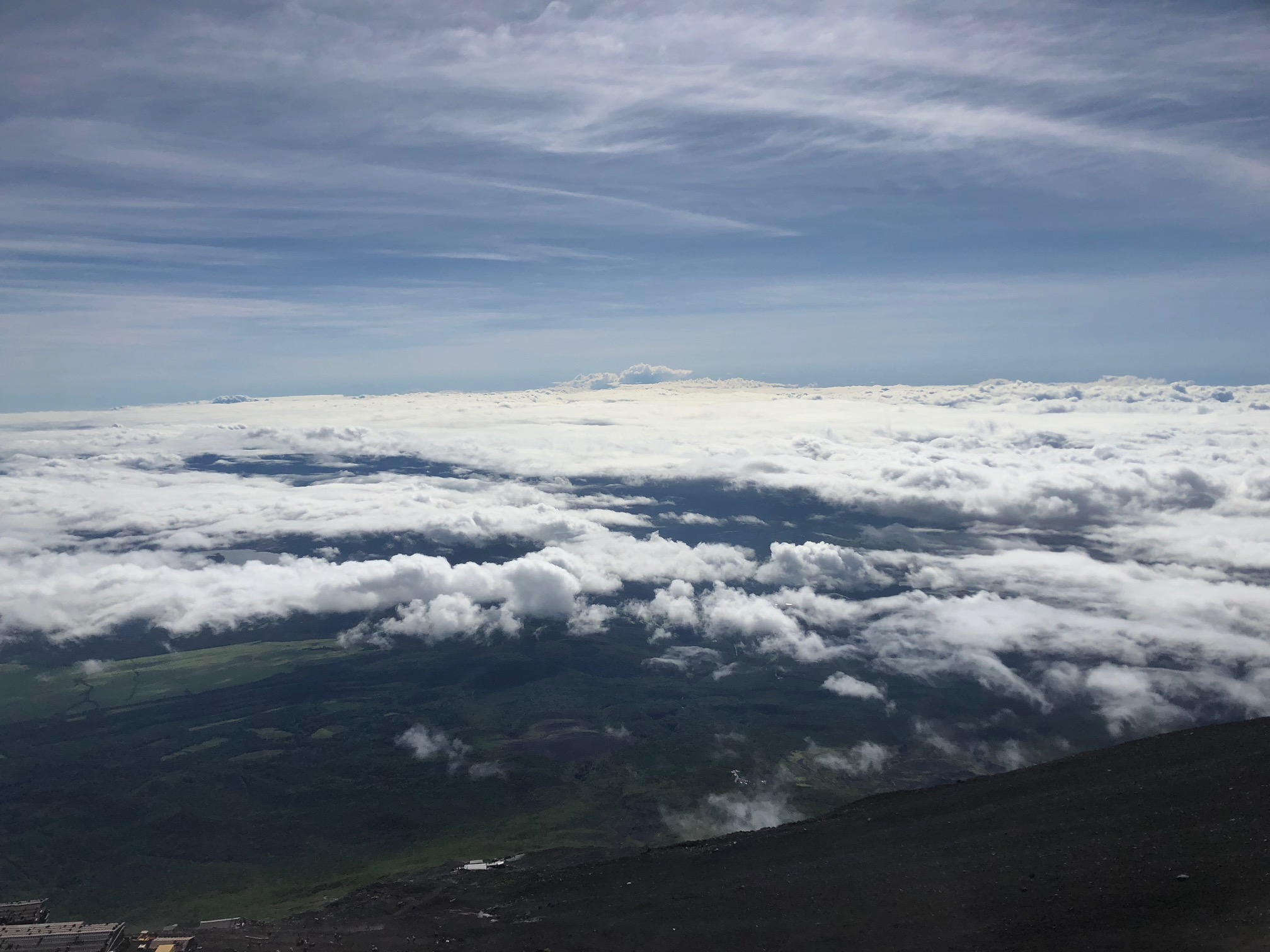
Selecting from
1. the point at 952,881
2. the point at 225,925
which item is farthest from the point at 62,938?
the point at 952,881

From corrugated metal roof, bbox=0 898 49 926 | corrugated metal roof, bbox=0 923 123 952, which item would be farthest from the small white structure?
corrugated metal roof, bbox=0 898 49 926

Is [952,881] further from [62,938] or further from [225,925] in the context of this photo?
[62,938]

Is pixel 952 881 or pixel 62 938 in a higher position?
pixel 62 938

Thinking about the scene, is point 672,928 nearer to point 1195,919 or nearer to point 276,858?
point 1195,919

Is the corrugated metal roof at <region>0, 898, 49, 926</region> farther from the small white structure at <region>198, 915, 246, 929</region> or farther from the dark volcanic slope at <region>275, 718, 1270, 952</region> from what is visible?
the dark volcanic slope at <region>275, 718, 1270, 952</region>

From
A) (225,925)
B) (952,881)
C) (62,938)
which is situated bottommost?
(225,925)

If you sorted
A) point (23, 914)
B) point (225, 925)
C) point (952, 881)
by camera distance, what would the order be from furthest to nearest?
point (225, 925) < point (23, 914) < point (952, 881)

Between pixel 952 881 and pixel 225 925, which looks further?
pixel 225 925

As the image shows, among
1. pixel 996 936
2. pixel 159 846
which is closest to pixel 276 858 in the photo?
pixel 159 846
